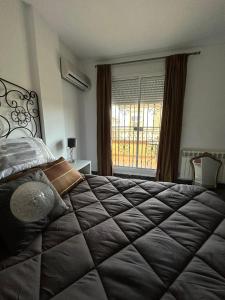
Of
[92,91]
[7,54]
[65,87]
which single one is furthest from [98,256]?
[92,91]

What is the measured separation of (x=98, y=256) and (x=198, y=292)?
421mm

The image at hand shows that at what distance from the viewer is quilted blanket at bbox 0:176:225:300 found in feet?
2.00

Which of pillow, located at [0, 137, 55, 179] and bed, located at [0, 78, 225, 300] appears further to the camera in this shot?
pillow, located at [0, 137, 55, 179]

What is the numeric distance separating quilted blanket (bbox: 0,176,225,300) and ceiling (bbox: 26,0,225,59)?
6.70 ft

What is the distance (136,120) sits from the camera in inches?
125

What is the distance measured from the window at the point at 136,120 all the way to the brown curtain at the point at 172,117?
19 cm

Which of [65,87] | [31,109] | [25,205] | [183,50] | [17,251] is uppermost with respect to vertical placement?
[183,50]

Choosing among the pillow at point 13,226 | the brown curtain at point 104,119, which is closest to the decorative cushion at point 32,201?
the pillow at point 13,226

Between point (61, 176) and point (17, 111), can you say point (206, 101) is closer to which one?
point (61, 176)

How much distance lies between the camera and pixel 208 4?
1736 millimetres

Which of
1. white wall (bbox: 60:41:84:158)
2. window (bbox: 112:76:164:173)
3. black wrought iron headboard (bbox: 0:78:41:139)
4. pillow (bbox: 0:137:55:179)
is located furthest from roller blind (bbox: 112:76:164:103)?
pillow (bbox: 0:137:55:179)

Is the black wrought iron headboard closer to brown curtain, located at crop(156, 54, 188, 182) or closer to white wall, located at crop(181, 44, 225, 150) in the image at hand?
brown curtain, located at crop(156, 54, 188, 182)

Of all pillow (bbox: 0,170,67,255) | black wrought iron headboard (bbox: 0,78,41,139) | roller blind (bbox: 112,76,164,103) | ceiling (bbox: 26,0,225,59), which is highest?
ceiling (bbox: 26,0,225,59)

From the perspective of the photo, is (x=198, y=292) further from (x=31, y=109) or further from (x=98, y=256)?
(x=31, y=109)
